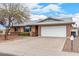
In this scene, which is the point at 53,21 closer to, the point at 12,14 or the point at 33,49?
the point at 12,14

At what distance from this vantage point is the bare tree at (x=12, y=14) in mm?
15590

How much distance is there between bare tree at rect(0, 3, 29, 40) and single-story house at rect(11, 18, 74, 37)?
0.78 meters

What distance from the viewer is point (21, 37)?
608 inches

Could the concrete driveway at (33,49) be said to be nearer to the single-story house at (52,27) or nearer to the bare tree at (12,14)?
the bare tree at (12,14)

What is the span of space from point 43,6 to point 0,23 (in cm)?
470

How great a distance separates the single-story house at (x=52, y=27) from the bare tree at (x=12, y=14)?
78 cm

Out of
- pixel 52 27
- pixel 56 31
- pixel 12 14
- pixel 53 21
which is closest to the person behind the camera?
pixel 12 14

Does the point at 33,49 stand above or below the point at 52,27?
below

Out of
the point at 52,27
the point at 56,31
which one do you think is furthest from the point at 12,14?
the point at 56,31

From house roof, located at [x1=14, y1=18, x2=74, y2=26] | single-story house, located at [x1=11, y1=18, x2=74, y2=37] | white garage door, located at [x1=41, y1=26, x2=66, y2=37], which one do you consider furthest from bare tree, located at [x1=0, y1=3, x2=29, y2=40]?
white garage door, located at [x1=41, y1=26, x2=66, y2=37]

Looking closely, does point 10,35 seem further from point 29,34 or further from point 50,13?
point 50,13

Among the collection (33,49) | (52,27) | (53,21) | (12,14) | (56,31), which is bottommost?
(33,49)

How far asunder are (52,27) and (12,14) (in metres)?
4.26

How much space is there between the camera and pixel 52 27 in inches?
655
